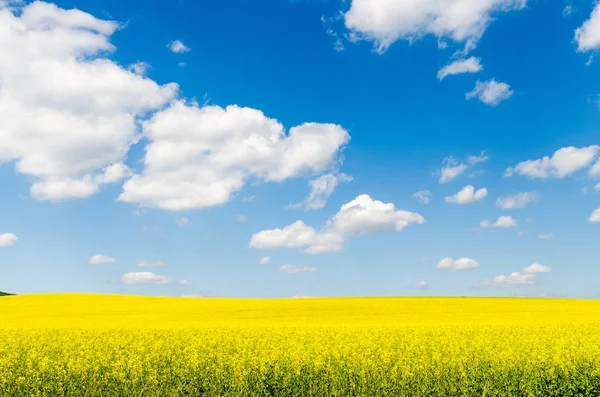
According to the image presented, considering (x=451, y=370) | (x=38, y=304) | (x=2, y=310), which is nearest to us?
(x=451, y=370)

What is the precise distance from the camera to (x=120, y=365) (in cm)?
1620

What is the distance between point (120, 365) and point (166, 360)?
56.1 inches

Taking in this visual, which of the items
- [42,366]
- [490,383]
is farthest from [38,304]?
[490,383]

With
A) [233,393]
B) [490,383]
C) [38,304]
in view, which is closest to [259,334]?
[233,393]

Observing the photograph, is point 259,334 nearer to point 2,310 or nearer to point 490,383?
point 490,383

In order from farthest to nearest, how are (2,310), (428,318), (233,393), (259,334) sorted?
(2,310) < (428,318) < (259,334) < (233,393)

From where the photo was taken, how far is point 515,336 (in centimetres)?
2252

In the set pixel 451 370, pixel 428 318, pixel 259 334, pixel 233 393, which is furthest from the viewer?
pixel 428 318

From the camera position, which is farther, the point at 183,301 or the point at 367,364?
the point at 183,301

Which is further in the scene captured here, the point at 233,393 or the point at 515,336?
the point at 515,336

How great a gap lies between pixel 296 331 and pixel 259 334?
181cm

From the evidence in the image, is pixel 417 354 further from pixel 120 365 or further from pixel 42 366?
pixel 42 366

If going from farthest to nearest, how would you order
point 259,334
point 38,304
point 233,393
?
point 38,304 < point 259,334 < point 233,393

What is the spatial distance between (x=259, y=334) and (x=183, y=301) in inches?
1402
